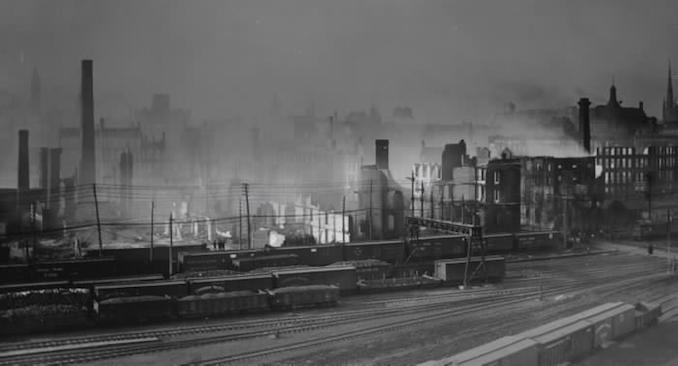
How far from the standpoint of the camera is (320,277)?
22.2 m

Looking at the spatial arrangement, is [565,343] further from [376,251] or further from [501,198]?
[501,198]

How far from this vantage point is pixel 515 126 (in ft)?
184

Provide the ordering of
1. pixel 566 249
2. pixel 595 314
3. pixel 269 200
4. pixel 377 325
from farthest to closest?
pixel 269 200, pixel 566 249, pixel 377 325, pixel 595 314

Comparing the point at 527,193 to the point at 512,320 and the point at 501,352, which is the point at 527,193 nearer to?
the point at 512,320

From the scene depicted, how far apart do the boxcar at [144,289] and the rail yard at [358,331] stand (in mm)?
1563

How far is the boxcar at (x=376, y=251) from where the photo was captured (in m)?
28.3

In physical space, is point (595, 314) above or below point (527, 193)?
below

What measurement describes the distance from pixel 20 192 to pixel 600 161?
41906mm

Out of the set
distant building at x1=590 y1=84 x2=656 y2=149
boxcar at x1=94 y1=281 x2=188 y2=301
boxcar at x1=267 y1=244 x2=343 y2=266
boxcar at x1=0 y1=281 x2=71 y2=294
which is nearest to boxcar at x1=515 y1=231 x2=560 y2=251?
boxcar at x1=267 y1=244 x2=343 y2=266

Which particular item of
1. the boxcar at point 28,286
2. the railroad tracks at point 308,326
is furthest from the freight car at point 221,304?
the boxcar at point 28,286

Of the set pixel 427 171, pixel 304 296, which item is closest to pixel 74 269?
pixel 304 296

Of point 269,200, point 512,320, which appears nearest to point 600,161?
point 269,200

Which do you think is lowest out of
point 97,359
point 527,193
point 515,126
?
point 97,359

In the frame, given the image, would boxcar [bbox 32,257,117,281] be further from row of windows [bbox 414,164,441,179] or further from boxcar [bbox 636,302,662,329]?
row of windows [bbox 414,164,441,179]
